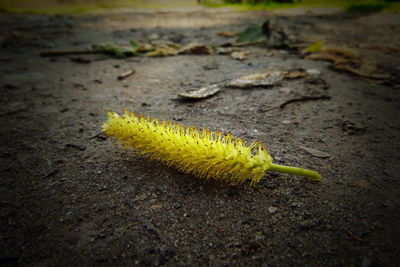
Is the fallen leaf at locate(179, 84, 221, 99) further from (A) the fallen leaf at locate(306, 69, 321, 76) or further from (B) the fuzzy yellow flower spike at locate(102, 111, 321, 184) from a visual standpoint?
(A) the fallen leaf at locate(306, 69, 321, 76)

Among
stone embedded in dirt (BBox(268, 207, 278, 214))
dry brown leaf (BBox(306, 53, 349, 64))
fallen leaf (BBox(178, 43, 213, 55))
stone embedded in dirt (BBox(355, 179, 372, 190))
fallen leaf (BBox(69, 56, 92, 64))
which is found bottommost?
stone embedded in dirt (BBox(268, 207, 278, 214))

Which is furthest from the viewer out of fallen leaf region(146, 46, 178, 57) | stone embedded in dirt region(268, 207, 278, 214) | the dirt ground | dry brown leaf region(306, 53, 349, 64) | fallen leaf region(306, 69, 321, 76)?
fallen leaf region(146, 46, 178, 57)

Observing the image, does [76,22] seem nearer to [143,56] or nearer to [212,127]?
[143,56]

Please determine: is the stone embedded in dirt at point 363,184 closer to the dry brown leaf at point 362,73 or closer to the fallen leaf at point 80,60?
the dry brown leaf at point 362,73

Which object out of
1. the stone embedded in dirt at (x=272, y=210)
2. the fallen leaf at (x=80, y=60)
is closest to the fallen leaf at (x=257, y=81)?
the stone embedded in dirt at (x=272, y=210)

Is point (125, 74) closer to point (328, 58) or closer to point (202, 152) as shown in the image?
point (202, 152)

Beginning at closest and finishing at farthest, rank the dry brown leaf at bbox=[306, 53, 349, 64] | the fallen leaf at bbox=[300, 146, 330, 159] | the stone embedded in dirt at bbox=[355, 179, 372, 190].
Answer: the stone embedded in dirt at bbox=[355, 179, 372, 190]
the fallen leaf at bbox=[300, 146, 330, 159]
the dry brown leaf at bbox=[306, 53, 349, 64]

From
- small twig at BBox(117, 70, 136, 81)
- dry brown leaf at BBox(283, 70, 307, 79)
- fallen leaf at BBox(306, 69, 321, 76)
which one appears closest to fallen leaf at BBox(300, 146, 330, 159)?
dry brown leaf at BBox(283, 70, 307, 79)

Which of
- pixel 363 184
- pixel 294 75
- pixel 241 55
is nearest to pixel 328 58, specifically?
pixel 294 75
